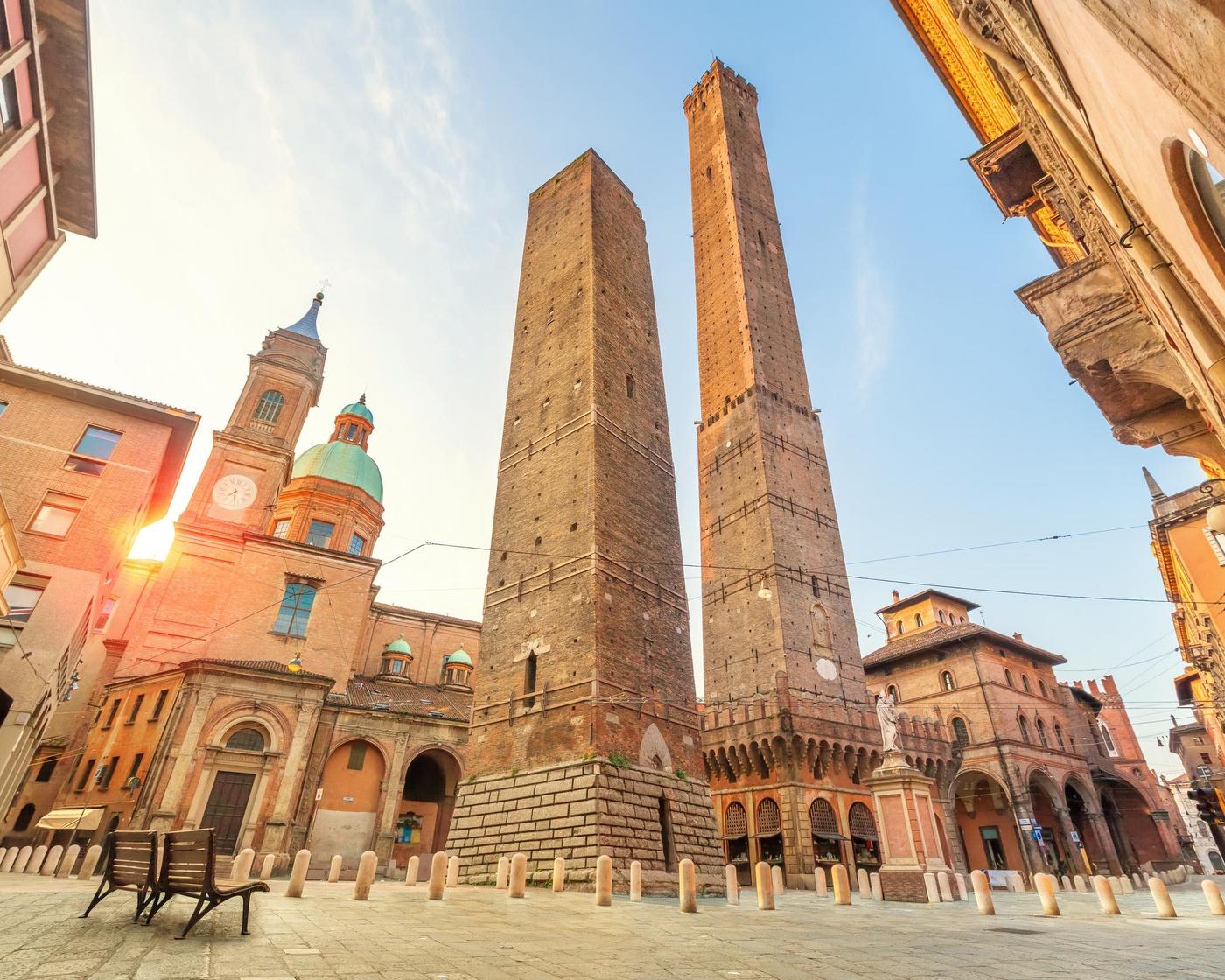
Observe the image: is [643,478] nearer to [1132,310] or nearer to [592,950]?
[1132,310]

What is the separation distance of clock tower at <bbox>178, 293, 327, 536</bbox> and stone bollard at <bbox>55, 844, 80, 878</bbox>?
47.8ft

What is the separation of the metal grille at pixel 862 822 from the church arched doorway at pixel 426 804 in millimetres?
15610

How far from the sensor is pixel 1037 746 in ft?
107

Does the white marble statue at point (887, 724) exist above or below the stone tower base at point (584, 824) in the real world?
above

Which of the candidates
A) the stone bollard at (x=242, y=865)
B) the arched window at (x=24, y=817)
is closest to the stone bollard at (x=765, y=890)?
the stone bollard at (x=242, y=865)

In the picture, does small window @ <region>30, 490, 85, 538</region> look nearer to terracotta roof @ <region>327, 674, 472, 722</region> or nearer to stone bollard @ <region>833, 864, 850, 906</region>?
terracotta roof @ <region>327, 674, 472, 722</region>

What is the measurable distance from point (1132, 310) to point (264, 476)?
34.9 m

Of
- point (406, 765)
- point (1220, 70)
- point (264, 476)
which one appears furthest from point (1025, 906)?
point (264, 476)

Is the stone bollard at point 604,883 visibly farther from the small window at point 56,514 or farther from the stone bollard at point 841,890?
the small window at point 56,514

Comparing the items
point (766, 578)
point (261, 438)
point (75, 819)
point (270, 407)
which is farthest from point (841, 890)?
point (270, 407)

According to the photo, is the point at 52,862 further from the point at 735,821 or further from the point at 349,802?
the point at 735,821

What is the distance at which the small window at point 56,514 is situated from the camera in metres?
18.3

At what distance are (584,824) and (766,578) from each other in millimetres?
17948

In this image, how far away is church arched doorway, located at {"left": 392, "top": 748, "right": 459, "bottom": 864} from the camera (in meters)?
24.8
